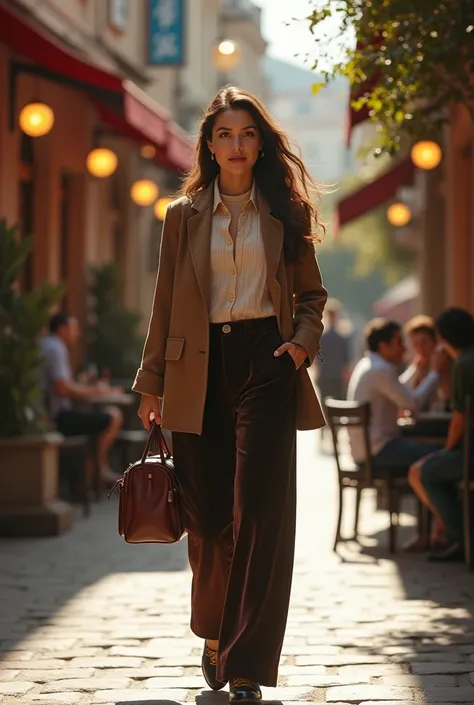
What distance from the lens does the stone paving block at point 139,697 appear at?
535 centimetres

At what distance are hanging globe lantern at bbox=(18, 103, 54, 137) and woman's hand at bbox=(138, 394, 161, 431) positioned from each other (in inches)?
334

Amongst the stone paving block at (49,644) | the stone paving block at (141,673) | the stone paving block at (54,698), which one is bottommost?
the stone paving block at (54,698)

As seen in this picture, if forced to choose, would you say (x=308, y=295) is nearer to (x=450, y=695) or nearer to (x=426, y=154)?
(x=450, y=695)

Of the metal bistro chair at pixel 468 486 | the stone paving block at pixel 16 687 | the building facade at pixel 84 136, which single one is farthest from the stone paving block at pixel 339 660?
the building facade at pixel 84 136

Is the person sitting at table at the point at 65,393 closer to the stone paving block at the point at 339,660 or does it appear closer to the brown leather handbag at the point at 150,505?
the stone paving block at the point at 339,660

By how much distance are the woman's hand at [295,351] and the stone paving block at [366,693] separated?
3.86 ft

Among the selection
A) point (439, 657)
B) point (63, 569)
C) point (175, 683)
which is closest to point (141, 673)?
point (175, 683)

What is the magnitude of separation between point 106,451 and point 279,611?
9.36 meters

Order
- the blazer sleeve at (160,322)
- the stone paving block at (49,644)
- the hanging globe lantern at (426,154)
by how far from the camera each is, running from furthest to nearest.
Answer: the hanging globe lantern at (426,154) → the stone paving block at (49,644) → the blazer sleeve at (160,322)

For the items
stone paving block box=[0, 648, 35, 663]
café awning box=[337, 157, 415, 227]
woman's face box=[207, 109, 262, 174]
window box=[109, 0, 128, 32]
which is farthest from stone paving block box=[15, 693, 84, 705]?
window box=[109, 0, 128, 32]

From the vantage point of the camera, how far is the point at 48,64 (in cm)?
1256

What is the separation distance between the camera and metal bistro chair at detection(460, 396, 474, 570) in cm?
876

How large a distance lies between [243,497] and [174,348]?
1.95 feet

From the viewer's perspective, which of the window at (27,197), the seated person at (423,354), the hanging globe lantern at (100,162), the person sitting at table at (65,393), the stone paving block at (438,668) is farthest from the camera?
the hanging globe lantern at (100,162)
